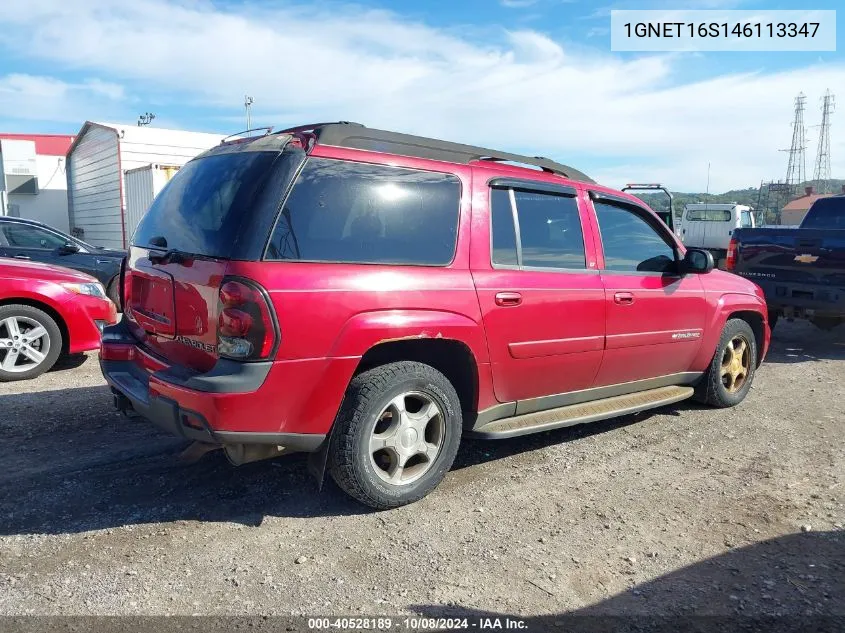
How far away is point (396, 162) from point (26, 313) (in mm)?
4198

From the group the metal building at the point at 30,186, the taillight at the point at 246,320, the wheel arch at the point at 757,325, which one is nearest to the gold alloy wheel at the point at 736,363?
the wheel arch at the point at 757,325

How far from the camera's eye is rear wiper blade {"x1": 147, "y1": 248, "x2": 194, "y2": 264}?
3121 mm

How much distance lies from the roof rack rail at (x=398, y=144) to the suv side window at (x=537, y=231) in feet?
0.83

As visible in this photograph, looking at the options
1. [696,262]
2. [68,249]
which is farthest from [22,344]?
[696,262]

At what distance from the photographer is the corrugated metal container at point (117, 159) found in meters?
15.0

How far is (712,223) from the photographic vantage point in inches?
762

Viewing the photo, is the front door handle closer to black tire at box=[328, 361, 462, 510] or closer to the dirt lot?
black tire at box=[328, 361, 462, 510]

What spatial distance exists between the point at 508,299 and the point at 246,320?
149cm

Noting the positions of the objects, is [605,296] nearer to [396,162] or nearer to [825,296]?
[396,162]

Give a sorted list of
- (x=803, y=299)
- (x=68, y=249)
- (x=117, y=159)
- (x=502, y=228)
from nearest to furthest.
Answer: (x=502, y=228) < (x=803, y=299) < (x=68, y=249) < (x=117, y=159)

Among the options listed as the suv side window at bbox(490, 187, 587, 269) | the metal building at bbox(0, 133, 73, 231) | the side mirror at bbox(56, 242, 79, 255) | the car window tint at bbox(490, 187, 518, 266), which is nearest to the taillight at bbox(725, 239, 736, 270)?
the suv side window at bbox(490, 187, 587, 269)

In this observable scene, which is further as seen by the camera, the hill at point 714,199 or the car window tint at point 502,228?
the hill at point 714,199

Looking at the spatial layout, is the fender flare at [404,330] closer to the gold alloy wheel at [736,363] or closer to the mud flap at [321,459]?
the mud flap at [321,459]

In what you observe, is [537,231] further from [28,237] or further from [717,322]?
[28,237]
